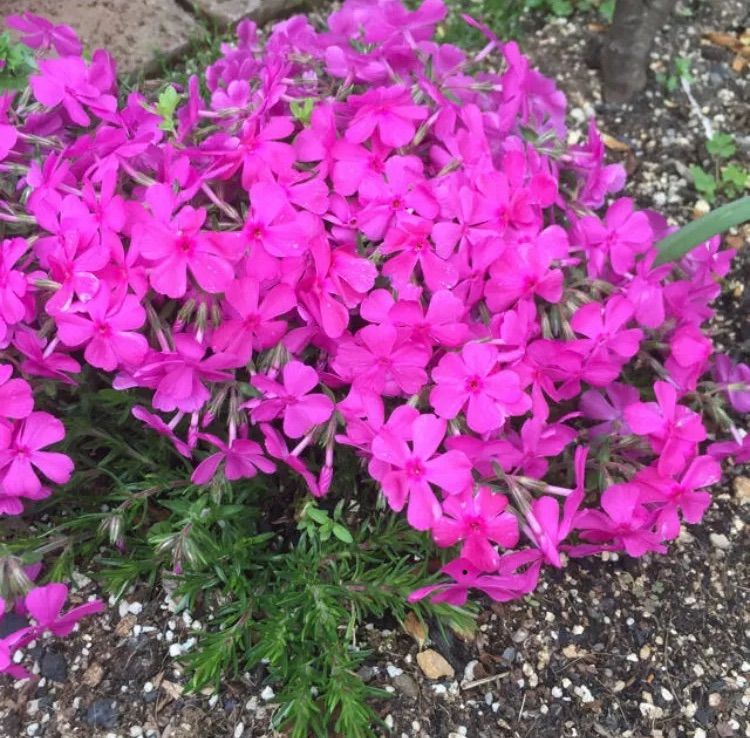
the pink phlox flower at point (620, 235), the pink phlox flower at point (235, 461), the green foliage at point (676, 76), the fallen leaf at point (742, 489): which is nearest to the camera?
the pink phlox flower at point (235, 461)

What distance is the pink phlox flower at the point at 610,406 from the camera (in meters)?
1.75

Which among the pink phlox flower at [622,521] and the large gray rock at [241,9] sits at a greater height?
the large gray rock at [241,9]

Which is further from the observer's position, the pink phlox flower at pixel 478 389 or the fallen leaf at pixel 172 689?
the fallen leaf at pixel 172 689

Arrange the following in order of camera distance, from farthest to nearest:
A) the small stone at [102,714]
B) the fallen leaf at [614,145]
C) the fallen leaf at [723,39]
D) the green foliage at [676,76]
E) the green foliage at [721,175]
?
the fallen leaf at [723,39], the green foliage at [676,76], the fallen leaf at [614,145], the green foliage at [721,175], the small stone at [102,714]

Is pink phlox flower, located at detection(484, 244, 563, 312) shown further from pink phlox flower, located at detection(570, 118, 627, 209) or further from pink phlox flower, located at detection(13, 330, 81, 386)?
pink phlox flower, located at detection(13, 330, 81, 386)

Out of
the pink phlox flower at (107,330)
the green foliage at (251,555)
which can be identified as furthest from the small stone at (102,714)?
the pink phlox flower at (107,330)

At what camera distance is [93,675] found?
68.0 inches

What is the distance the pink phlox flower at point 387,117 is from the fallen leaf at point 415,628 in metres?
0.90

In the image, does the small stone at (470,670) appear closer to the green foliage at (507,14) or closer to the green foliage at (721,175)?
the green foliage at (721,175)

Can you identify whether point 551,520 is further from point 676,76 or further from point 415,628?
point 676,76

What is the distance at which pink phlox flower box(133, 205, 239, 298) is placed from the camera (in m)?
1.45

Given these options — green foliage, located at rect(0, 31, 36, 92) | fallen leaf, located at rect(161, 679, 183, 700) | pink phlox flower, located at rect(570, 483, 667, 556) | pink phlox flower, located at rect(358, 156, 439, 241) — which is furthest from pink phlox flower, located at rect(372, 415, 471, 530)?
green foliage, located at rect(0, 31, 36, 92)

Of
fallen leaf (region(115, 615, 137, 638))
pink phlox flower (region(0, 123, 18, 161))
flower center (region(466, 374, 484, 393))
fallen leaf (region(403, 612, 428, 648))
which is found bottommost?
fallen leaf (region(115, 615, 137, 638))

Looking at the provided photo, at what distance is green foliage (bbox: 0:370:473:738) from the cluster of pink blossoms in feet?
0.34
